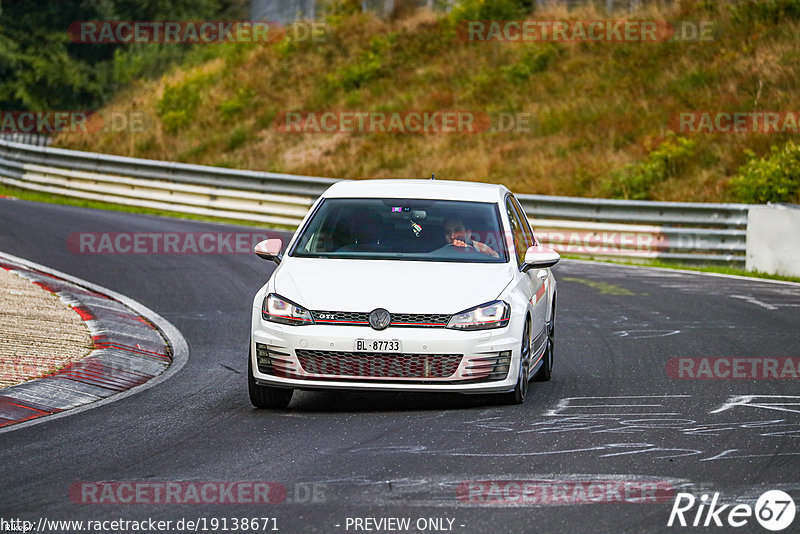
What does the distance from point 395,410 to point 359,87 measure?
94.4 feet

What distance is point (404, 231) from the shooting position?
947cm

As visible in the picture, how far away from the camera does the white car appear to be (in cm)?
834

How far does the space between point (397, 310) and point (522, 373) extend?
1.13m

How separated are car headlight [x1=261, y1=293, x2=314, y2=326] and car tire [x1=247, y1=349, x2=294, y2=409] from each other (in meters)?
0.31

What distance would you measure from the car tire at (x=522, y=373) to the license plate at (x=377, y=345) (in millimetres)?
973

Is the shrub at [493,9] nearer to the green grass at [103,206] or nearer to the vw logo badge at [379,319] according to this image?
the green grass at [103,206]

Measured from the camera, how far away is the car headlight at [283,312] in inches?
333

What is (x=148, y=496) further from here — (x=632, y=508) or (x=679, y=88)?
(x=679, y=88)
